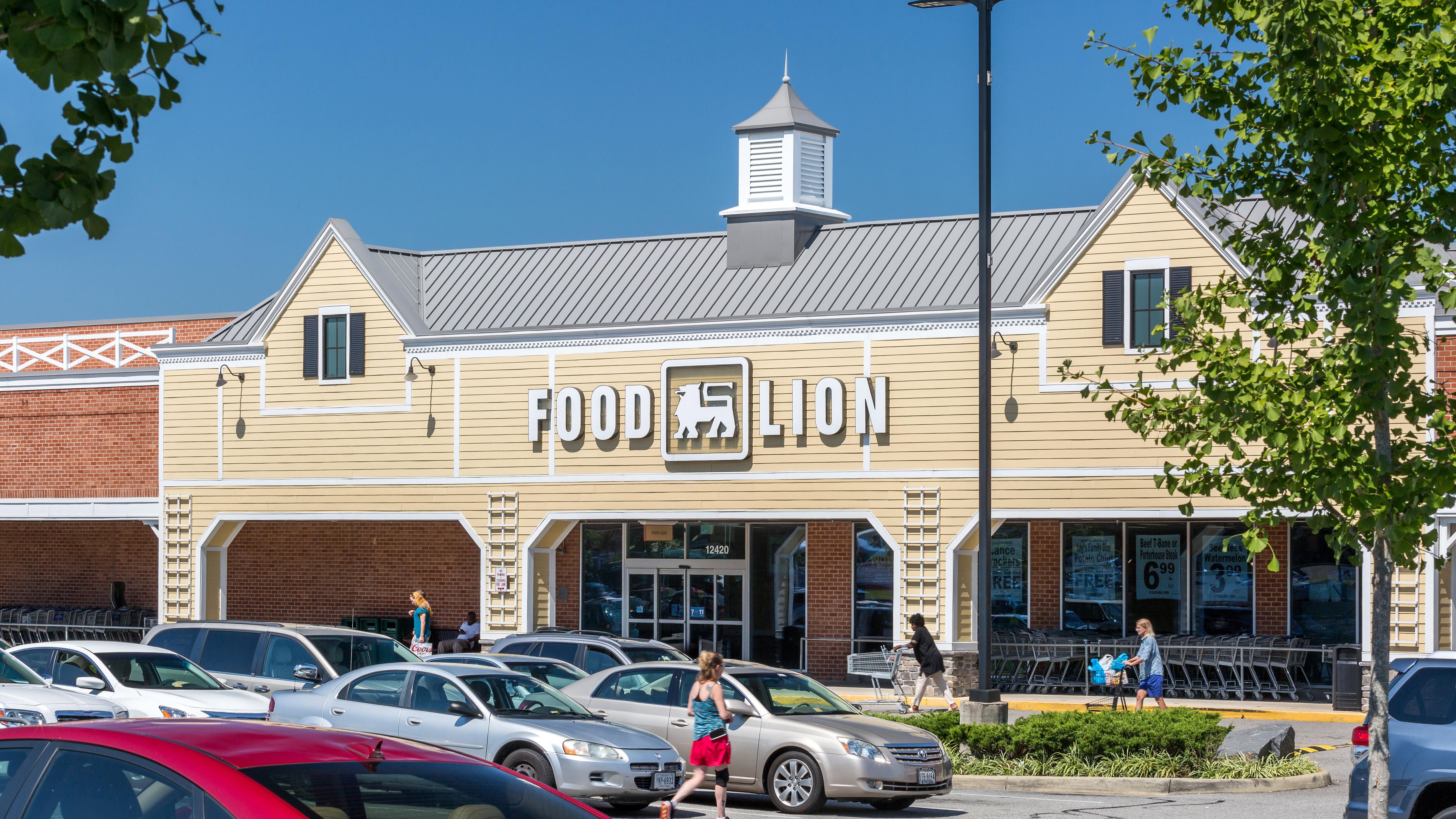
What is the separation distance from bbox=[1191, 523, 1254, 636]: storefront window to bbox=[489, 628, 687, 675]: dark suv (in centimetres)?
1021

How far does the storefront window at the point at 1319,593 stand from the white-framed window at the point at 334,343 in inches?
673

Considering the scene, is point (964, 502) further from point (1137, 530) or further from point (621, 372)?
point (621, 372)

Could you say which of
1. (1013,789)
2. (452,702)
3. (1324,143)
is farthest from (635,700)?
(1324,143)

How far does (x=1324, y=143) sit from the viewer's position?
998 cm

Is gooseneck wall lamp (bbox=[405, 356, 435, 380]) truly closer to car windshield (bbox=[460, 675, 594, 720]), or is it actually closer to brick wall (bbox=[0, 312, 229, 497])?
brick wall (bbox=[0, 312, 229, 497])

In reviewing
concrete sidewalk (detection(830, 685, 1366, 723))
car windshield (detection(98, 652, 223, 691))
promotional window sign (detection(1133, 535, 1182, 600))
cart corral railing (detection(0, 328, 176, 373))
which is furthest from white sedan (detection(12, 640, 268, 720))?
cart corral railing (detection(0, 328, 176, 373))

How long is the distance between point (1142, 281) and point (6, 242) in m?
21.4

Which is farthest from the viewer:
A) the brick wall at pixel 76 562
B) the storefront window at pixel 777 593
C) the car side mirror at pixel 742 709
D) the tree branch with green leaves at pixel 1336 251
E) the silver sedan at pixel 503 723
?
the brick wall at pixel 76 562

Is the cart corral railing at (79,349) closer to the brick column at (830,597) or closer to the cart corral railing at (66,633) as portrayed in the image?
the cart corral railing at (66,633)

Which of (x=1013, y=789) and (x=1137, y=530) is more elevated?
(x=1137, y=530)

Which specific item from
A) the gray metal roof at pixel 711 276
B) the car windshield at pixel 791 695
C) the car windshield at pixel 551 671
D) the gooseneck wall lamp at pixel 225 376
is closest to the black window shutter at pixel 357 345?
the gray metal roof at pixel 711 276

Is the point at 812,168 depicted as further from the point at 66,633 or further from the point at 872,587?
the point at 66,633

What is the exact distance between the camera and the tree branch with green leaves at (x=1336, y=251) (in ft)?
32.4

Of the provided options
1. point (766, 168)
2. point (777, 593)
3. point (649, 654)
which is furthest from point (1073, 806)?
point (766, 168)
